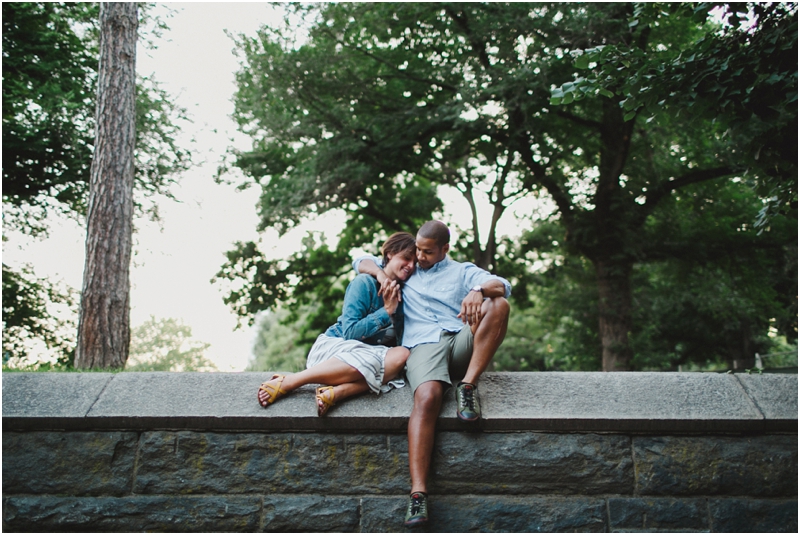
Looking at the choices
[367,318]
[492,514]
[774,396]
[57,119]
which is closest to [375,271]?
[367,318]

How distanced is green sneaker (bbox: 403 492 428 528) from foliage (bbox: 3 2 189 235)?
1077cm

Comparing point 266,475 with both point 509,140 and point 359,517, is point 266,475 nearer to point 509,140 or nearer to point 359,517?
point 359,517

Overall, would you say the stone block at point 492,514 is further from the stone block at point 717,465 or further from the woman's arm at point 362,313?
the woman's arm at point 362,313

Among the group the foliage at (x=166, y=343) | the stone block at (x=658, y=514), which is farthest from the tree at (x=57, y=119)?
the foliage at (x=166, y=343)

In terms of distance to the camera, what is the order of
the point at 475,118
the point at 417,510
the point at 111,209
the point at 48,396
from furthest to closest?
the point at 475,118 < the point at 111,209 < the point at 48,396 < the point at 417,510

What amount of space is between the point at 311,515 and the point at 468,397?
1.04 metres

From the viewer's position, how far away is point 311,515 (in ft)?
10.6

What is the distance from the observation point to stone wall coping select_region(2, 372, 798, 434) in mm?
3314

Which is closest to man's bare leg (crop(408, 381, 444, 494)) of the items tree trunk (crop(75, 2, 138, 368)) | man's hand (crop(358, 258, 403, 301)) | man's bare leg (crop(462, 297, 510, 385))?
man's bare leg (crop(462, 297, 510, 385))

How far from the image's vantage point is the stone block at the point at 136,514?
127 inches

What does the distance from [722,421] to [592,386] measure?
0.69 metres

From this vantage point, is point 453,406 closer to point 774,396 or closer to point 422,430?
point 422,430

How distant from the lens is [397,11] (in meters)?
12.8

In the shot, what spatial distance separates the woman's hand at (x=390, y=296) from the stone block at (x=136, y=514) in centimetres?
130
